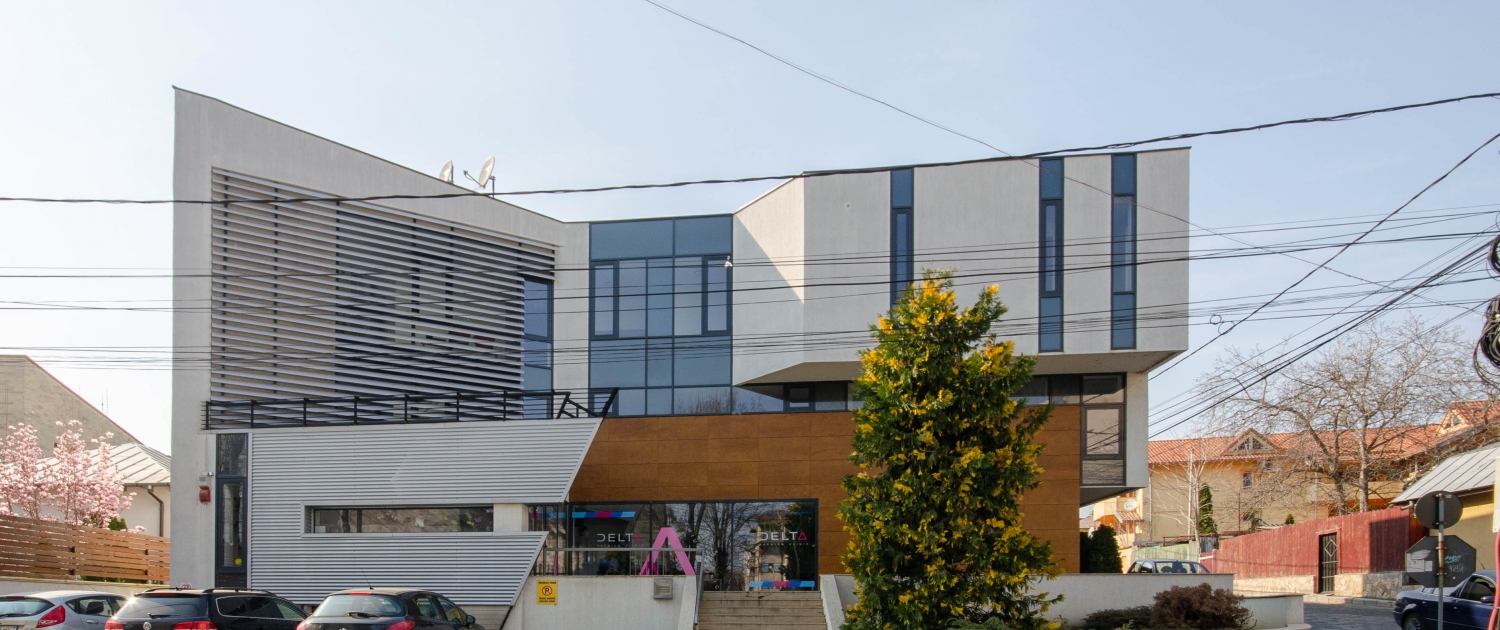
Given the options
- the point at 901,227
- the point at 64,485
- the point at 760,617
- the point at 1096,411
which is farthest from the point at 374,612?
the point at 64,485

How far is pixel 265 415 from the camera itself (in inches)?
885

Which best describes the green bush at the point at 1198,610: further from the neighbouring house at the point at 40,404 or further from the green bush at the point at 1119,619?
the neighbouring house at the point at 40,404

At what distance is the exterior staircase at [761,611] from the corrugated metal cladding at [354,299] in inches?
332

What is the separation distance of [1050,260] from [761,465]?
25.9ft

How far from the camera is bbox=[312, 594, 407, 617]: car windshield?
1438cm

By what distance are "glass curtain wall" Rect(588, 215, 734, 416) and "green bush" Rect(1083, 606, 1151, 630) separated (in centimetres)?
1000

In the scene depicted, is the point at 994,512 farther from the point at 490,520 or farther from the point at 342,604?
the point at 490,520

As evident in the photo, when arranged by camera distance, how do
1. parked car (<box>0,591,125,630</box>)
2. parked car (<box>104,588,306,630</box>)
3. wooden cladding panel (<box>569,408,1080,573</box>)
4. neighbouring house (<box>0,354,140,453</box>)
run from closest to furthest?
parked car (<box>104,588,306,630</box>) < parked car (<box>0,591,125,630</box>) < wooden cladding panel (<box>569,408,1080,573</box>) < neighbouring house (<box>0,354,140,453</box>)

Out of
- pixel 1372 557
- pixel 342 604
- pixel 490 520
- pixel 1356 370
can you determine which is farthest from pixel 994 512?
pixel 1356 370

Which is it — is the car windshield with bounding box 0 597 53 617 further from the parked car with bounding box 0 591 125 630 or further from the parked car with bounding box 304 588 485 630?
the parked car with bounding box 304 588 485 630

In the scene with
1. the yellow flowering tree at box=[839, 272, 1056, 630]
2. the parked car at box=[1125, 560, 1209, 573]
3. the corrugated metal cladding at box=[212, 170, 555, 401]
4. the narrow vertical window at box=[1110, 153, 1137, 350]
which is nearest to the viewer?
the yellow flowering tree at box=[839, 272, 1056, 630]

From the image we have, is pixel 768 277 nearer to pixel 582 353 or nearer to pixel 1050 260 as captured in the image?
pixel 582 353

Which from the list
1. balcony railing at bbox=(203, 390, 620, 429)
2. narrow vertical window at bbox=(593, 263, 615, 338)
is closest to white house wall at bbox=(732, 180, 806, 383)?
narrow vertical window at bbox=(593, 263, 615, 338)

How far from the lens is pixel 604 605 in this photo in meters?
20.4
